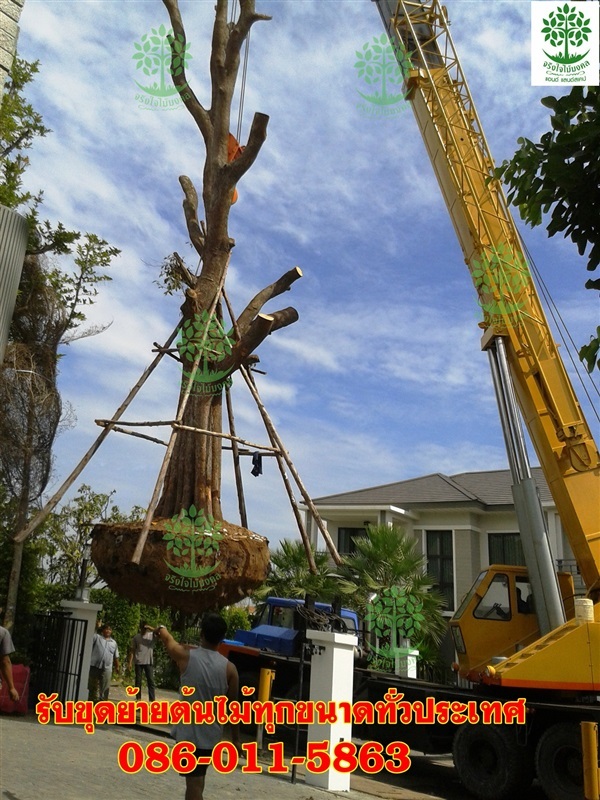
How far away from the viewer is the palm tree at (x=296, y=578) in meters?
15.8

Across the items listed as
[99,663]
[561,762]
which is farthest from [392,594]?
[561,762]

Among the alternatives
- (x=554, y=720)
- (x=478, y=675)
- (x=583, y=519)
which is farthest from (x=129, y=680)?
(x=583, y=519)

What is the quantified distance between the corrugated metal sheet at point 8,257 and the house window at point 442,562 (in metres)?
17.1

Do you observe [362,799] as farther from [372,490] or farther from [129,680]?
[372,490]

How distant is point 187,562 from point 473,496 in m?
15.5

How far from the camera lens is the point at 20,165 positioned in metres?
11.2

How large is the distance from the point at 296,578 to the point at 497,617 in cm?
716

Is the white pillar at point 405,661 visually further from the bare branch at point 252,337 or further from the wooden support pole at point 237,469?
the bare branch at point 252,337

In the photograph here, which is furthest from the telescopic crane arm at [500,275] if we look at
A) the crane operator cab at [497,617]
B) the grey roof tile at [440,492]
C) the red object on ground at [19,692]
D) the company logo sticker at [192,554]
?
the grey roof tile at [440,492]

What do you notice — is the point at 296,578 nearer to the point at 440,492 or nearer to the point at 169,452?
the point at 440,492

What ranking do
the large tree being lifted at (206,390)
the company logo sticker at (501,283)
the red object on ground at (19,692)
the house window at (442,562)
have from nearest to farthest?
the large tree being lifted at (206,390)
the red object on ground at (19,692)
the company logo sticker at (501,283)
the house window at (442,562)

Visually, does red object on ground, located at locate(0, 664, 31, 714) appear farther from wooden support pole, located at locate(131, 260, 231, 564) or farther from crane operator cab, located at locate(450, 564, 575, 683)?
crane operator cab, located at locate(450, 564, 575, 683)

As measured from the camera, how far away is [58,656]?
10016mm

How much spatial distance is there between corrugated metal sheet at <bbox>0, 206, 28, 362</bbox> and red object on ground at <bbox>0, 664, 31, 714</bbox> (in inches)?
246
